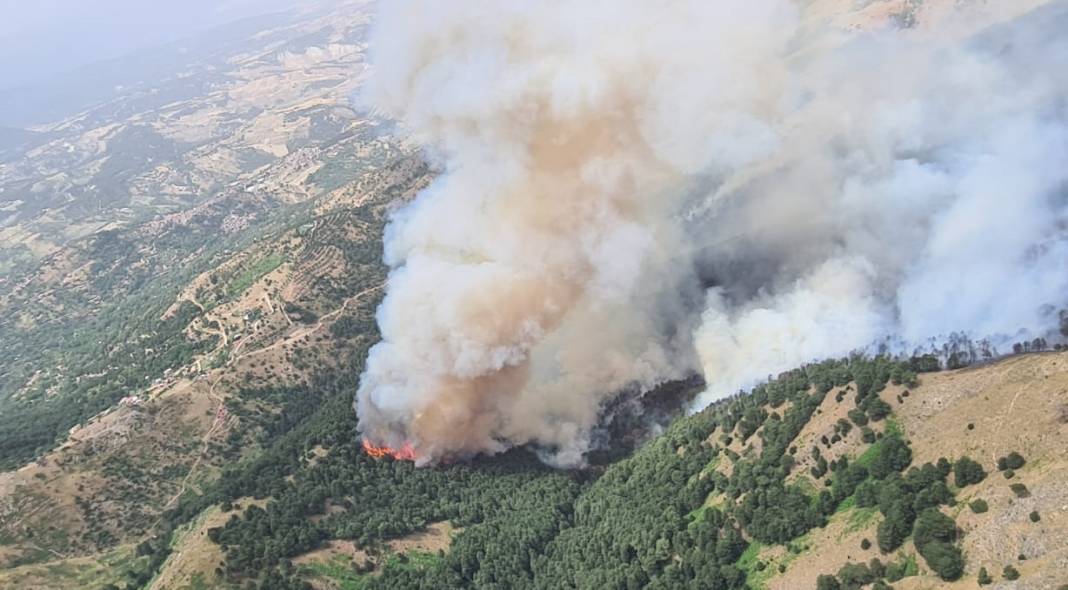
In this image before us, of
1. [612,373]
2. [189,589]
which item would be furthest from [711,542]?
[189,589]

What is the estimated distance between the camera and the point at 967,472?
173 feet

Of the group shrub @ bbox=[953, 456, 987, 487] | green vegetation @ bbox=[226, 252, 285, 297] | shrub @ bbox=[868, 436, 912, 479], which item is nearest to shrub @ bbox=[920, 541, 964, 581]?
shrub @ bbox=[953, 456, 987, 487]

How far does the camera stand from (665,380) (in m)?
99.9

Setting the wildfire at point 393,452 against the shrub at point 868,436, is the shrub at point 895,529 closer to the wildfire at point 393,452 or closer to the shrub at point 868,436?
the shrub at point 868,436

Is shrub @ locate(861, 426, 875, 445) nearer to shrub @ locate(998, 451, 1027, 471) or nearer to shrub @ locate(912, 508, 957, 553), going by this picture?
shrub @ locate(912, 508, 957, 553)

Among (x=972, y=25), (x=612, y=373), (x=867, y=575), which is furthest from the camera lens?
(x=972, y=25)

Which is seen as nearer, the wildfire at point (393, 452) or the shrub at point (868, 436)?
the shrub at point (868, 436)

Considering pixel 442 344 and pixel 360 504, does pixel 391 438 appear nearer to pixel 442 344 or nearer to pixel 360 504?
pixel 360 504

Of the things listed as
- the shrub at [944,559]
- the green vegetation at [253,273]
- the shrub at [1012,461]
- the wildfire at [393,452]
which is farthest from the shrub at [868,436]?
the green vegetation at [253,273]

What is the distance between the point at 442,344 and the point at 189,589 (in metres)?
34.2

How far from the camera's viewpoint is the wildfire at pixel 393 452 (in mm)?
98562

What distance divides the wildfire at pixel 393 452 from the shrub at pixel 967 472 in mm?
62415

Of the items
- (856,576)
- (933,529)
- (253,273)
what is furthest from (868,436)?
(253,273)

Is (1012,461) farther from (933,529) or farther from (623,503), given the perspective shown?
(623,503)
